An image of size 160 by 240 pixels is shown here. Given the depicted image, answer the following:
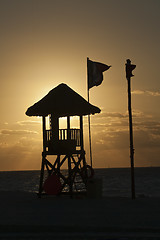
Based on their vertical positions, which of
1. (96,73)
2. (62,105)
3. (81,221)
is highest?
(96,73)

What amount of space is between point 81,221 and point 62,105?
470 inches

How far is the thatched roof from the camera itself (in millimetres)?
26922

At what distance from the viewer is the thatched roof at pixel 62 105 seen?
2692cm

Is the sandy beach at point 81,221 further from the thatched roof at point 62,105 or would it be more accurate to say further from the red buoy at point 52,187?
the thatched roof at point 62,105

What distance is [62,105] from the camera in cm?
2700

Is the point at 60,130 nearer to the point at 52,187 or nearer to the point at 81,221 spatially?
the point at 52,187

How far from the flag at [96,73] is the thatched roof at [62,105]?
123cm

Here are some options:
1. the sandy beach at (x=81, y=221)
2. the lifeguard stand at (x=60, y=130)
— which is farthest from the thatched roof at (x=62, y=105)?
the sandy beach at (x=81, y=221)

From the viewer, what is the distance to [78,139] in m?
27.5

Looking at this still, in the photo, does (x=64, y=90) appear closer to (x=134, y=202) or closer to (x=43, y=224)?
(x=134, y=202)

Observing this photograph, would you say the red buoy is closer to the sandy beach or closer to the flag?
the sandy beach

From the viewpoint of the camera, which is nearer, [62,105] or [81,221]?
[81,221]

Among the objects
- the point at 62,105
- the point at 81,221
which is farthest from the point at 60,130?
the point at 81,221

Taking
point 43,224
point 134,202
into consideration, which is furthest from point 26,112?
point 43,224
